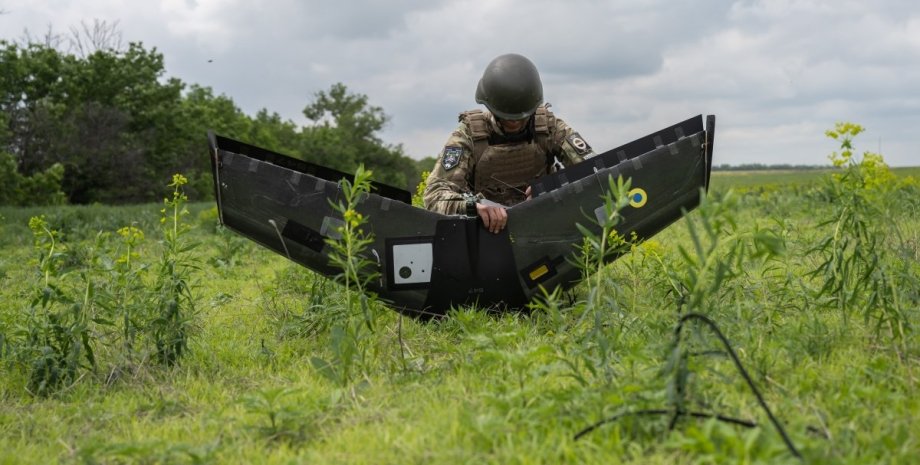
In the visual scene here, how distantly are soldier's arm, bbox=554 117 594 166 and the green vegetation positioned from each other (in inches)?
46.2

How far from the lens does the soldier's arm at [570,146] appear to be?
5.72 m

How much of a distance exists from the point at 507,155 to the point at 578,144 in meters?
0.55

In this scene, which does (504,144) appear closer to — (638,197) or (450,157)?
(450,157)

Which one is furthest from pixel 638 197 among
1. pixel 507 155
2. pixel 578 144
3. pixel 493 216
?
pixel 507 155

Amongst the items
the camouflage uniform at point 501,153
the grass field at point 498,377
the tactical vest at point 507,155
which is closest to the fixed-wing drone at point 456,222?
the grass field at point 498,377

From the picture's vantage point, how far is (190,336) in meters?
4.45

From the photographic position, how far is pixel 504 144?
5.83 m

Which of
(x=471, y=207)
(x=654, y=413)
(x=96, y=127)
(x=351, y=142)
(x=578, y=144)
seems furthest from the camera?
(x=351, y=142)

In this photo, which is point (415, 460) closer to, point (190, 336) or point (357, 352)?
point (357, 352)

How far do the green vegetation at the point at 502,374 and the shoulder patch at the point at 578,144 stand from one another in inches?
46.6

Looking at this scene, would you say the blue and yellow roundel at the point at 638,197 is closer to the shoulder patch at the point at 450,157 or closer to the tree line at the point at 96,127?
the shoulder patch at the point at 450,157

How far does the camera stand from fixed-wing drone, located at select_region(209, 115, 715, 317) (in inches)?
174

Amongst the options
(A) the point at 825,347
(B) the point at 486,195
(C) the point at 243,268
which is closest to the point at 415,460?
(A) the point at 825,347

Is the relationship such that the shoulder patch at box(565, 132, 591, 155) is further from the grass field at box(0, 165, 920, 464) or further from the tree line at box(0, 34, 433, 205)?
the tree line at box(0, 34, 433, 205)
